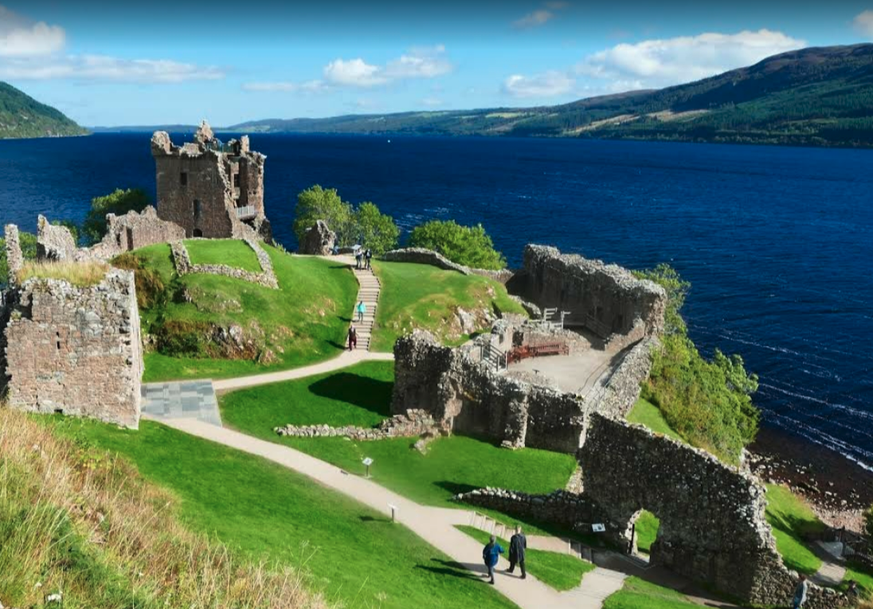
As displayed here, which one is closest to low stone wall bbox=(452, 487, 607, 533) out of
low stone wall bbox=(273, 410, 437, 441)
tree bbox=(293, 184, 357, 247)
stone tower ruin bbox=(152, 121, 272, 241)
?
low stone wall bbox=(273, 410, 437, 441)

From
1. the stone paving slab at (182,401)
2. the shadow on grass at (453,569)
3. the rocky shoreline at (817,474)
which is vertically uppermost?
the stone paving slab at (182,401)

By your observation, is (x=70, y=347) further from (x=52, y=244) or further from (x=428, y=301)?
(x=428, y=301)

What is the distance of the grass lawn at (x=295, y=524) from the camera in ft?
60.5

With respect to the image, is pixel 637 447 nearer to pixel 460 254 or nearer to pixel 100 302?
pixel 100 302

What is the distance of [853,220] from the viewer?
147125mm

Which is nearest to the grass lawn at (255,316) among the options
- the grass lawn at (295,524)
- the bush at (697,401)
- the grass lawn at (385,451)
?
the grass lawn at (385,451)

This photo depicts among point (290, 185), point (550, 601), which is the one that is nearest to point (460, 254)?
point (550, 601)

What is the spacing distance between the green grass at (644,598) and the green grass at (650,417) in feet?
48.8

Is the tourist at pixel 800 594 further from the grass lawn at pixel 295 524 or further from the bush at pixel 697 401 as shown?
the bush at pixel 697 401

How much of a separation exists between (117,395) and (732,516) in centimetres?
2193

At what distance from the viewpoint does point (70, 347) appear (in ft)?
88.0

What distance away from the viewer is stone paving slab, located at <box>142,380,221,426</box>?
32.8 m

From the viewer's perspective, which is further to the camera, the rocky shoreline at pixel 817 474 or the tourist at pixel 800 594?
the rocky shoreline at pixel 817 474

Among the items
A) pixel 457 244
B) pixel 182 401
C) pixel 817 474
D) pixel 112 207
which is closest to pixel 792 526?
pixel 817 474
